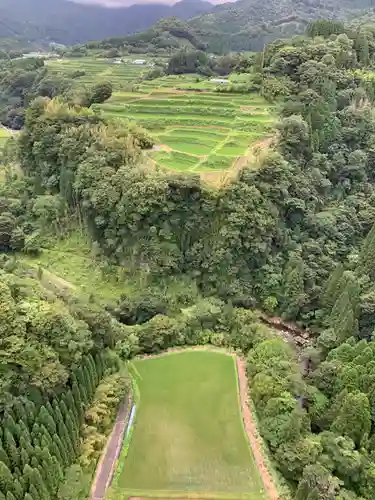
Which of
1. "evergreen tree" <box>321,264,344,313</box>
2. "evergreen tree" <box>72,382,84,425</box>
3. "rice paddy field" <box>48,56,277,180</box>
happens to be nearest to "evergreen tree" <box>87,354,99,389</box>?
"evergreen tree" <box>72,382,84,425</box>

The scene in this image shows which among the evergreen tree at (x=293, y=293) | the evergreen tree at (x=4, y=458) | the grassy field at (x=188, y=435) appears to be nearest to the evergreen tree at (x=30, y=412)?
the evergreen tree at (x=4, y=458)

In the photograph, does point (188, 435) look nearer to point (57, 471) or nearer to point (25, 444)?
point (57, 471)

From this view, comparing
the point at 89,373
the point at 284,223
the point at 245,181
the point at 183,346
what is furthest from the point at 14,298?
the point at 284,223

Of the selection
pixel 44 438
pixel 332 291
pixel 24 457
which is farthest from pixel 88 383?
pixel 332 291

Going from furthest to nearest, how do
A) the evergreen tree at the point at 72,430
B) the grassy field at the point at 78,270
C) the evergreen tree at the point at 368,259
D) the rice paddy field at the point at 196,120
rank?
the rice paddy field at the point at 196,120
the grassy field at the point at 78,270
the evergreen tree at the point at 368,259
the evergreen tree at the point at 72,430

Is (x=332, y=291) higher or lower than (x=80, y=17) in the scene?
lower

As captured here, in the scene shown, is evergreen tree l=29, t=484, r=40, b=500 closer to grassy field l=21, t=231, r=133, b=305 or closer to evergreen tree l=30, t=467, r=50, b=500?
evergreen tree l=30, t=467, r=50, b=500

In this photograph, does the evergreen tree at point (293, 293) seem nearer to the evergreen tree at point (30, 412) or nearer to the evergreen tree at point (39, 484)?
the evergreen tree at point (30, 412)
